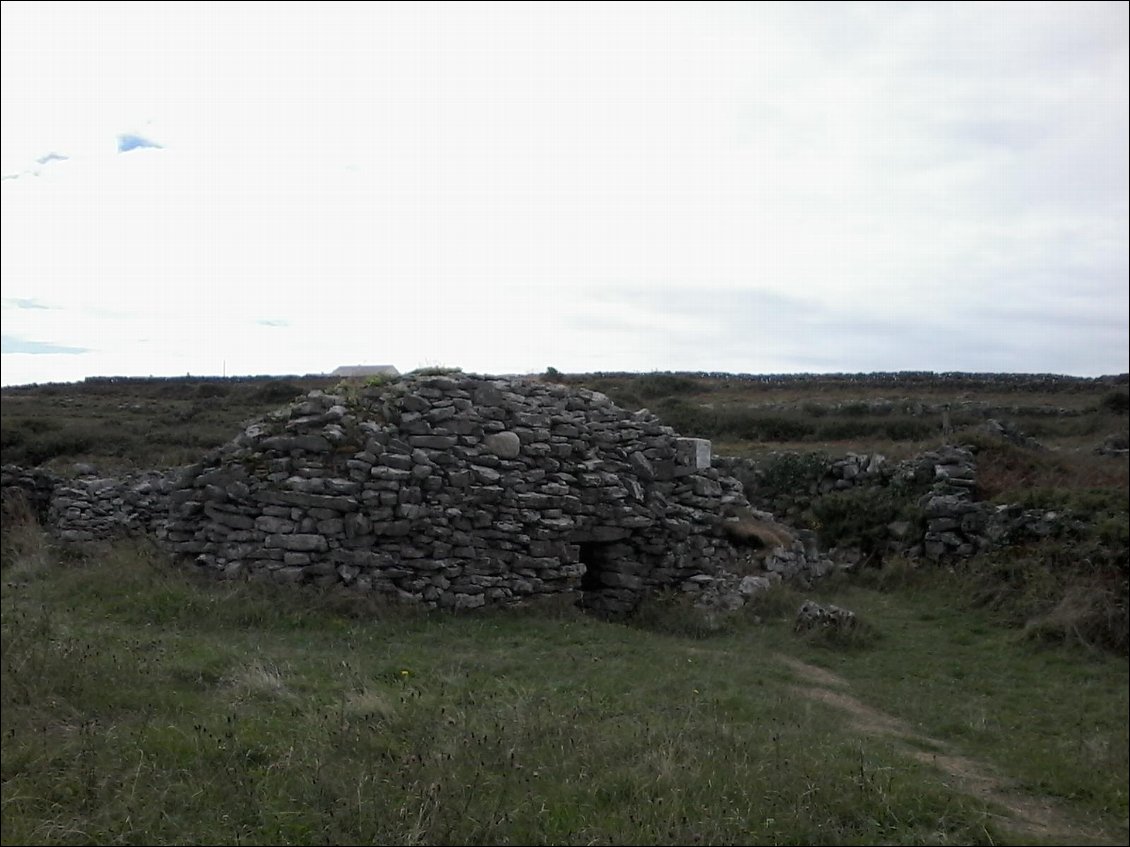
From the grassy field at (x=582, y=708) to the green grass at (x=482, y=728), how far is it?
0.02 m

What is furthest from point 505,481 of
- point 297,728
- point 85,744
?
point 85,744

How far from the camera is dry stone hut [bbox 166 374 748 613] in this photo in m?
9.57

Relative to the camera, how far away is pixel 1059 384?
40.5 feet

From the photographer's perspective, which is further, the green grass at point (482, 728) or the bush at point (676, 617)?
the bush at point (676, 617)

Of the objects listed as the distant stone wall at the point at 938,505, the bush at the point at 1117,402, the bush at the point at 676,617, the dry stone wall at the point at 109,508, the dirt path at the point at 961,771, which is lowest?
the bush at the point at 676,617

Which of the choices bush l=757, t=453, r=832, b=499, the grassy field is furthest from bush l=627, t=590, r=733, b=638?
bush l=757, t=453, r=832, b=499

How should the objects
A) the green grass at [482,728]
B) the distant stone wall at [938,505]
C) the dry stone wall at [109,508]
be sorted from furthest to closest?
the dry stone wall at [109,508]
the distant stone wall at [938,505]
the green grass at [482,728]

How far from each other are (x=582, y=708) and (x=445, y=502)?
416 cm

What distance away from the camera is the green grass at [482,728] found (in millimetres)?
4344

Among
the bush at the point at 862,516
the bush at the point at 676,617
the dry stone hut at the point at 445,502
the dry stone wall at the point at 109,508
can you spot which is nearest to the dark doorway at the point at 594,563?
the dry stone hut at the point at 445,502

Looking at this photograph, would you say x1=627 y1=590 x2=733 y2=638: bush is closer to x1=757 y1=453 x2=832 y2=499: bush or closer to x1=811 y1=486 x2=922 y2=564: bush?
x1=811 y1=486 x2=922 y2=564: bush

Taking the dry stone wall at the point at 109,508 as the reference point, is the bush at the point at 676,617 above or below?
below

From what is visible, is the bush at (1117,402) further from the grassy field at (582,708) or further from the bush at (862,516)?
the bush at (862,516)

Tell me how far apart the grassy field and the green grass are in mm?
25
